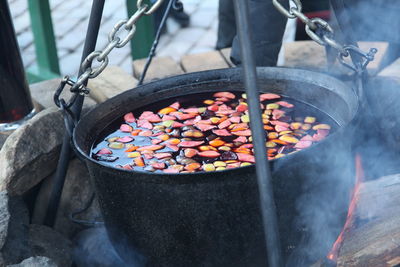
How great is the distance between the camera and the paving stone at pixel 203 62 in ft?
11.8

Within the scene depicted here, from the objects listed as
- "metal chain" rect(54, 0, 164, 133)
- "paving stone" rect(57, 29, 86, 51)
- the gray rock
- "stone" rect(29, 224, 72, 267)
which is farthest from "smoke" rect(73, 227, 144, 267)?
"paving stone" rect(57, 29, 86, 51)

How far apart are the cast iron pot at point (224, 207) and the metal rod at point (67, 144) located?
0.21 metres

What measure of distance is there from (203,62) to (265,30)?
0.68m

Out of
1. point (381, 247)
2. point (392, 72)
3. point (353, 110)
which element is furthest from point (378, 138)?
point (381, 247)

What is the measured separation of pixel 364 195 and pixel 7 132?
6.28ft

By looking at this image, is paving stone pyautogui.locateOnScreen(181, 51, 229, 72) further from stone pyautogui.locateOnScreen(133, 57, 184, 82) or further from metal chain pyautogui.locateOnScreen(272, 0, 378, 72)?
metal chain pyautogui.locateOnScreen(272, 0, 378, 72)

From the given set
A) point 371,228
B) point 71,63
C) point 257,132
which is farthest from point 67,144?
point 71,63

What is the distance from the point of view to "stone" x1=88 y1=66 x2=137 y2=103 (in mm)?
3199

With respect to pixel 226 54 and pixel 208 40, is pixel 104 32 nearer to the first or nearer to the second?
pixel 208 40

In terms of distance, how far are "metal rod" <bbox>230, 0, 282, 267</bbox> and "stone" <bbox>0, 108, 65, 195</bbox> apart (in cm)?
139

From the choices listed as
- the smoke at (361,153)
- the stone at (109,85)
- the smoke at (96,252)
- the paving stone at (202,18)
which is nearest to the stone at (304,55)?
the smoke at (361,153)

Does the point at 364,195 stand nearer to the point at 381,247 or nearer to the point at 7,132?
the point at 381,247

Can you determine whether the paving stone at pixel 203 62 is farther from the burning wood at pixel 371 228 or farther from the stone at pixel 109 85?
the burning wood at pixel 371 228

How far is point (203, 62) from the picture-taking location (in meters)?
3.68
